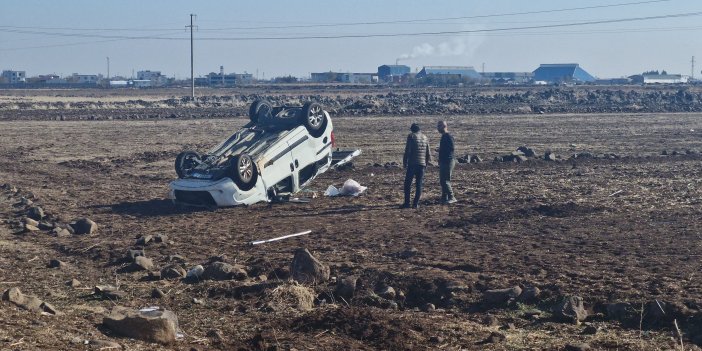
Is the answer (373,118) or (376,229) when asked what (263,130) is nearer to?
(376,229)

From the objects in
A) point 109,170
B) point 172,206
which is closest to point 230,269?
point 172,206

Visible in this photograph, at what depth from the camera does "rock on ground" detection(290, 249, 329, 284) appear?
11899 millimetres

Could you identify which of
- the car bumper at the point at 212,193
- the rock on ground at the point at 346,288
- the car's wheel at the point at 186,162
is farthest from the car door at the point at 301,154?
the rock on ground at the point at 346,288

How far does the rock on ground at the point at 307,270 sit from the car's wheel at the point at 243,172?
6.92m

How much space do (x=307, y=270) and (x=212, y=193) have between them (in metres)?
7.49

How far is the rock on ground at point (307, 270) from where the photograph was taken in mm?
11899

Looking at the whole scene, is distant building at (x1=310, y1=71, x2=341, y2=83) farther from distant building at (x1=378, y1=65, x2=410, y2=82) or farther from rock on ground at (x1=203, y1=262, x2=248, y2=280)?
rock on ground at (x1=203, y1=262, x2=248, y2=280)

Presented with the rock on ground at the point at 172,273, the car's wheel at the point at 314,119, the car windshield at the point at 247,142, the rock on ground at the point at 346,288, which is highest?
the car's wheel at the point at 314,119

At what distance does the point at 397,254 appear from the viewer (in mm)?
13797

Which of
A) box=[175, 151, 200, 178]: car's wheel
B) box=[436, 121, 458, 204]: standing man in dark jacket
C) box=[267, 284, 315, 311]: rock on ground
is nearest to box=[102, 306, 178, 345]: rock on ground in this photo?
box=[267, 284, 315, 311]: rock on ground

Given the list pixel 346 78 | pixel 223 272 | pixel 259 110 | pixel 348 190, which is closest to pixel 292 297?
pixel 223 272

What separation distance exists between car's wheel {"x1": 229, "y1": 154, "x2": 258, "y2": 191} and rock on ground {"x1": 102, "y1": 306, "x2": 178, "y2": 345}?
953cm

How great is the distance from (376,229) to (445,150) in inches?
158

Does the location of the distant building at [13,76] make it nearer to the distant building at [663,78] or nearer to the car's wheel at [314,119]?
the distant building at [663,78]
